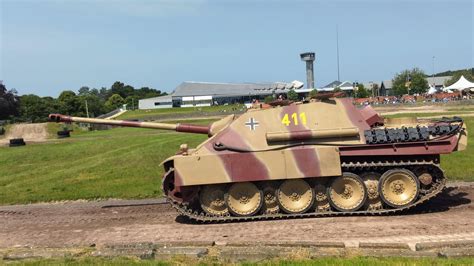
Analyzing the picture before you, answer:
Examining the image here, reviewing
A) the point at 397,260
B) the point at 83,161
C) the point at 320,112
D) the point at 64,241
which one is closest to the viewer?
the point at 397,260

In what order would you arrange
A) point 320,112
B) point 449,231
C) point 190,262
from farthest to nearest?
point 320,112 → point 449,231 → point 190,262

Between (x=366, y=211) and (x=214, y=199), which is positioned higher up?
(x=214, y=199)

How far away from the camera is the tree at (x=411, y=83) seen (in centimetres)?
12681

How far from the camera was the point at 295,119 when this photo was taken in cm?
1320

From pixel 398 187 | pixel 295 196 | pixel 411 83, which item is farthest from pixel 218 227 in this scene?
pixel 411 83

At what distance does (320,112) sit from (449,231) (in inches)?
172

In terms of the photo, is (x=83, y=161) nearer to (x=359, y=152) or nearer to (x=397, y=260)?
(x=359, y=152)

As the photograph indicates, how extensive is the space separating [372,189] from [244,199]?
317cm

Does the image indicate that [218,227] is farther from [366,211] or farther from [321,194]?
[366,211]

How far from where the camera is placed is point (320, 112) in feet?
43.6

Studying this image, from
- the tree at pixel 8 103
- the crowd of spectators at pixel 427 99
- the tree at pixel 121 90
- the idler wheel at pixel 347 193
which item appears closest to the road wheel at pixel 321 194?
the idler wheel at pixel 347 193

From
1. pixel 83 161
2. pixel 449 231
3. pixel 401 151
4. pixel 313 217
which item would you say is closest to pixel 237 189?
pixel 313 217

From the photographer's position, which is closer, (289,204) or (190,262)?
(190,262)

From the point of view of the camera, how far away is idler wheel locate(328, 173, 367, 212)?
41.3 ft
